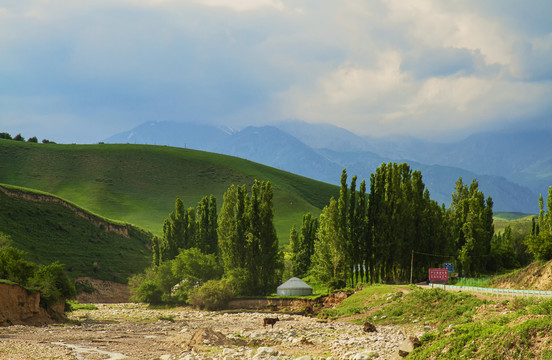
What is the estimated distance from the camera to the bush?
62531 millimetres

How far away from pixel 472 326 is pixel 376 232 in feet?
145

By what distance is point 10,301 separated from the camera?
38.0 m

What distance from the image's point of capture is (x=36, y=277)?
43.0m

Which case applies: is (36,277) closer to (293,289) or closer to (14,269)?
(14,269)

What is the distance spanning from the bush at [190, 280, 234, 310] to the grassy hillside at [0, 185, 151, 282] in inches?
1498

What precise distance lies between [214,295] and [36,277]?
2393 cm

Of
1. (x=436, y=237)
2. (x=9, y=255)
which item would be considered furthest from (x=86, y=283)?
(x=436, y=237)

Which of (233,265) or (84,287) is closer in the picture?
(233,265)

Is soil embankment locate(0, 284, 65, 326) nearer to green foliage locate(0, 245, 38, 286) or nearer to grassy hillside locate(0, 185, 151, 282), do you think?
green foliage locate(0, 245, 38, 286)

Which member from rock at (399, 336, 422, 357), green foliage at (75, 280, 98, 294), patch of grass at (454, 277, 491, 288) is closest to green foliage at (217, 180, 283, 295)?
patch of grass at (454, 277, 491, 288)

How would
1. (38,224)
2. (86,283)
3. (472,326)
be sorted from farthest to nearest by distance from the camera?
(38,224), (86,283), (472,326)

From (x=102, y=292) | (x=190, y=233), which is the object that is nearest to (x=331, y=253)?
(x=190, y=233)

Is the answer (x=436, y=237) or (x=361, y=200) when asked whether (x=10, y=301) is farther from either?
(x=436, y=237)

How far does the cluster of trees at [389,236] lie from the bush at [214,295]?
11773mm
